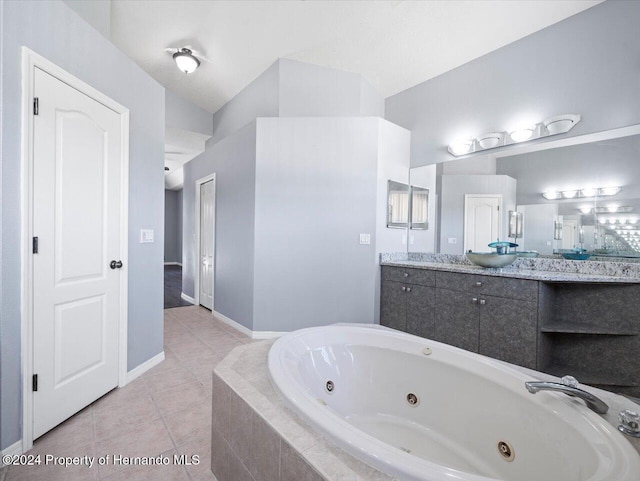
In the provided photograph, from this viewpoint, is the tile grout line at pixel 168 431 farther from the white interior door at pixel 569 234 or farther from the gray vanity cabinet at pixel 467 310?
the white interior door at pixel 569 234

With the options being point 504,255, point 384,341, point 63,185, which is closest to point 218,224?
point 63,185

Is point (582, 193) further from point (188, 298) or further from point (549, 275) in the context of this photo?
point (188, 298)

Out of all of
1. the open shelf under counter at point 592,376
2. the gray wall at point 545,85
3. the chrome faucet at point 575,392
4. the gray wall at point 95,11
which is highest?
the gray wall at point 95,11

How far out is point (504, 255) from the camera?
2496mm

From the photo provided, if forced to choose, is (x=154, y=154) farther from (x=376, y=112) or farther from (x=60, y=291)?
(x=376, y=112)

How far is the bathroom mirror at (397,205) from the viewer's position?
3271 millimetres

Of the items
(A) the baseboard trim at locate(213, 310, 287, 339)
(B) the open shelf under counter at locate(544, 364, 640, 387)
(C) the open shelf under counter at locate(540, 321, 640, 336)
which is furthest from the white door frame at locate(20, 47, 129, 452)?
(B) the open shelf under counter at locate(544, 364, 640, 387)

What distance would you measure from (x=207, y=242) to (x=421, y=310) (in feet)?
10.6

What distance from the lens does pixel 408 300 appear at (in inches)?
117

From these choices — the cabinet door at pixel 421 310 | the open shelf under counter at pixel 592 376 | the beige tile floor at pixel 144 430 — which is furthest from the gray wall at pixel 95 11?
the open shelf under counter at pixel 592 376

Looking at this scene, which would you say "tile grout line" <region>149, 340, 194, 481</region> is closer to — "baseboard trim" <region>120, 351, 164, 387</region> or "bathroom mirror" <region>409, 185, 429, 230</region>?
"baseboard trim" <region>120, 351, 164, 387</region>

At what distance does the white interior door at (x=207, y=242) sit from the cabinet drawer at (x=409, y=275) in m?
2.47

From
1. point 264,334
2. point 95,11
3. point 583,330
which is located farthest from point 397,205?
point 95,11

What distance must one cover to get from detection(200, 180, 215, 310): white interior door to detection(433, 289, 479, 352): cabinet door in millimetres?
3025
